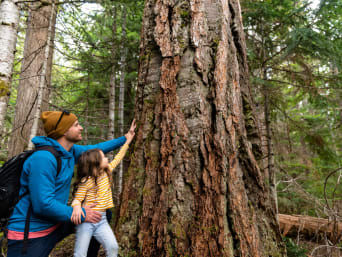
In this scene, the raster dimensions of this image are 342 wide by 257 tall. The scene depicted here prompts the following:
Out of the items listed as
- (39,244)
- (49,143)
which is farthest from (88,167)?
(39,244)

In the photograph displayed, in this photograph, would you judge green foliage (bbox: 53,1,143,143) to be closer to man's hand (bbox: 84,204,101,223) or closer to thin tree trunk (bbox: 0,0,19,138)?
thin tree trunk (bbox: 0,0,19,138)

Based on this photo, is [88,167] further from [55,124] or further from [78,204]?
[55,124]

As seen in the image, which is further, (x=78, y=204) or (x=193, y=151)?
(x=193, y=151)

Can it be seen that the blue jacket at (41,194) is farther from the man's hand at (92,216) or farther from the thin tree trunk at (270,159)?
the thin tree trunk at (270,159)

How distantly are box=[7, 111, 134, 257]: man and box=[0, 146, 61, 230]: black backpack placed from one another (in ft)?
0.21

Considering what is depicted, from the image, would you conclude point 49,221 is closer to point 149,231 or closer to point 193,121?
point 149,231

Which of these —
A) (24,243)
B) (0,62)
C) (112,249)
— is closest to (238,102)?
(112,249)

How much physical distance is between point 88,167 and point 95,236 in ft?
2.61

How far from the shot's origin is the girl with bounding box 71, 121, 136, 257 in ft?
7.91

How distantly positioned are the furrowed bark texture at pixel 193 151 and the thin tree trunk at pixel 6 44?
2121 millimetres

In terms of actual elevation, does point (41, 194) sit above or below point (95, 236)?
above

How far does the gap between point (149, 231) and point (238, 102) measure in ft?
6.49

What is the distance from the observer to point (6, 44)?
3.38 metres

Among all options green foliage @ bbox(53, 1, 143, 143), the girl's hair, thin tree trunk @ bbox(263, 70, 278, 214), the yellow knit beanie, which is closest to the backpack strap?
the yellow knit beanie
